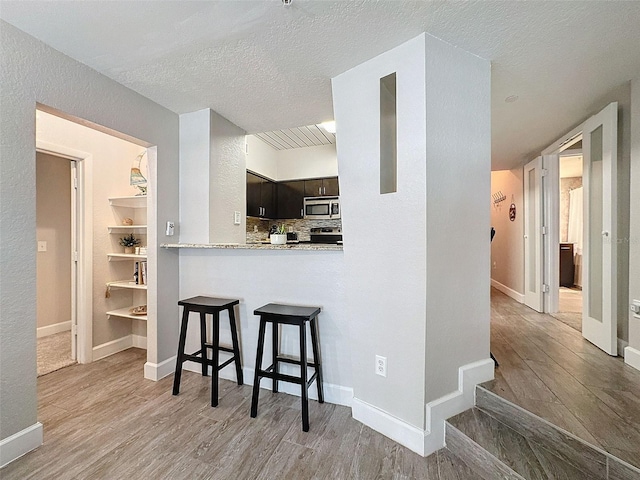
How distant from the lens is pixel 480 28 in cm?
160

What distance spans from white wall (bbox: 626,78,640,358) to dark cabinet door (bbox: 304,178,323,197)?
3.55 metres

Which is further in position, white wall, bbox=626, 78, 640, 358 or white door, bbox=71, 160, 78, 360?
white door, bbox=71, 160, 78, 360

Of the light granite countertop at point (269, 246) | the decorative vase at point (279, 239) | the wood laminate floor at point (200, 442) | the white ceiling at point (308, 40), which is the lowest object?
the wood laminate floor at point (200, 442)

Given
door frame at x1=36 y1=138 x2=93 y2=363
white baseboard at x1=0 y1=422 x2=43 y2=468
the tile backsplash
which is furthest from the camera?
the tile backsplash

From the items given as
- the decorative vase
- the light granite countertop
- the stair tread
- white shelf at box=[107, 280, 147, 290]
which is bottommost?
the stair tread

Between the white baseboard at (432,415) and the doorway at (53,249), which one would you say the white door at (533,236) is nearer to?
the white baseboard at (432,415)

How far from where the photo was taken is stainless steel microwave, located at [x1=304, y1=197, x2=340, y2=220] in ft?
15.6

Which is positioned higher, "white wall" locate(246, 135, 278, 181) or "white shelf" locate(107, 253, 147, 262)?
"white wall" locate(246, 135, 278, 181)

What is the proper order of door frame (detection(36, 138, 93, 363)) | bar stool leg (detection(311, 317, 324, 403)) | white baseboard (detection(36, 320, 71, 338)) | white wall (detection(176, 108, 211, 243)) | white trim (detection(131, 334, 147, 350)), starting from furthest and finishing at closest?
white baseboard (detection(36, 320, 71, 338)) → white trim (detection(131, 334, 147, 350)) → door frame (detection(36, 138, 93, 363)) → white wall (detection(176, 108, 211, 243)) → bar stool leg (detection(311, 317, 324, 403))

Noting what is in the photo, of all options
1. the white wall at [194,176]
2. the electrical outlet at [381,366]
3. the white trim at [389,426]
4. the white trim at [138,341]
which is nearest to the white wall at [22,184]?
the white wall at [194,176]

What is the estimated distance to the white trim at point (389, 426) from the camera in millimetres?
1672

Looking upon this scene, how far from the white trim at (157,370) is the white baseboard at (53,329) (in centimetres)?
207

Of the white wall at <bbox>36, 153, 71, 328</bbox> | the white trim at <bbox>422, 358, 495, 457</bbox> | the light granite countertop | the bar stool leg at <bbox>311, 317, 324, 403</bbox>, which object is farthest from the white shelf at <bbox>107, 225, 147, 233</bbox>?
the white trim at <bbox>422, 358, 495, 457</bbox>

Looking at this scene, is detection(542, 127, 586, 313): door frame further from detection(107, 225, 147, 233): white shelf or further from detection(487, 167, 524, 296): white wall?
detection(107, 225, 147, 233): white shelf
